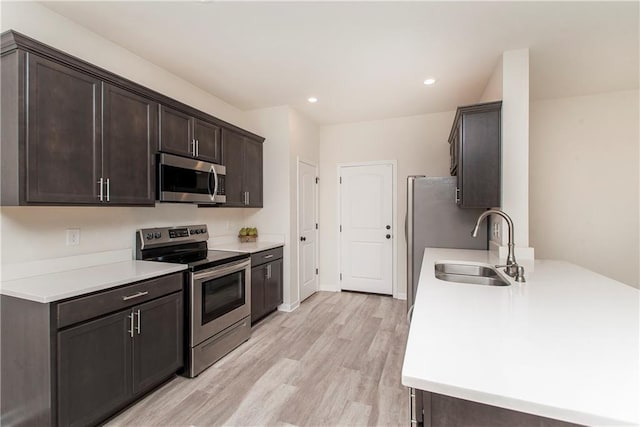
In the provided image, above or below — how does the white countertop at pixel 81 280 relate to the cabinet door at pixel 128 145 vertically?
below

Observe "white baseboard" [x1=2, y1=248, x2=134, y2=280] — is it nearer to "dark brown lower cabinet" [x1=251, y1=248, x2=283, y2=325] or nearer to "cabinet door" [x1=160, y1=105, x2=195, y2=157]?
"cabinet door" [x1=160, y1=105, x2=195, y2=157]

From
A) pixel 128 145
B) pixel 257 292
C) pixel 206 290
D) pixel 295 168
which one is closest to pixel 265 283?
pixel 257 292

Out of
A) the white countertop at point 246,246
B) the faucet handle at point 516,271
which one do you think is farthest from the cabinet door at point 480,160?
the white countertop at point 246,246

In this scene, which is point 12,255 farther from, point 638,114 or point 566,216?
point 638,114

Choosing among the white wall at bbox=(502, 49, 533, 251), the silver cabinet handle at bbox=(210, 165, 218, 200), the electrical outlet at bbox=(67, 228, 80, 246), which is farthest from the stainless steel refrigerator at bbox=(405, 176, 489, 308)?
the electrical outlet at bbox=(67, 228, 80, 246)

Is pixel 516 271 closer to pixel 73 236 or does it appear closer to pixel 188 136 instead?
pixel 188 136

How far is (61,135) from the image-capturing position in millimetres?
1763

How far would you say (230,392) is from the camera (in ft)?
6.89

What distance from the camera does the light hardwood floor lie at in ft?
6.08

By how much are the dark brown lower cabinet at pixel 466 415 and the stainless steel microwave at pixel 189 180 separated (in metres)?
2.34

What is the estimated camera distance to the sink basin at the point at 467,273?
208cm

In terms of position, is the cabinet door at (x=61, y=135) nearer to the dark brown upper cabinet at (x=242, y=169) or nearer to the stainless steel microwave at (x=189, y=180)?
the stainless steel microwave at (x=189, y=180)

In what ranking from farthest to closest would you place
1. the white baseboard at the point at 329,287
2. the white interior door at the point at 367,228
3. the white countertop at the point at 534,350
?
1. the white baseboard at the point at 329,287
2. the white interior door at the point at 367,228
3. the white countertop at the point at 534,350

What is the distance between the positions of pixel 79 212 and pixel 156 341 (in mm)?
1089
